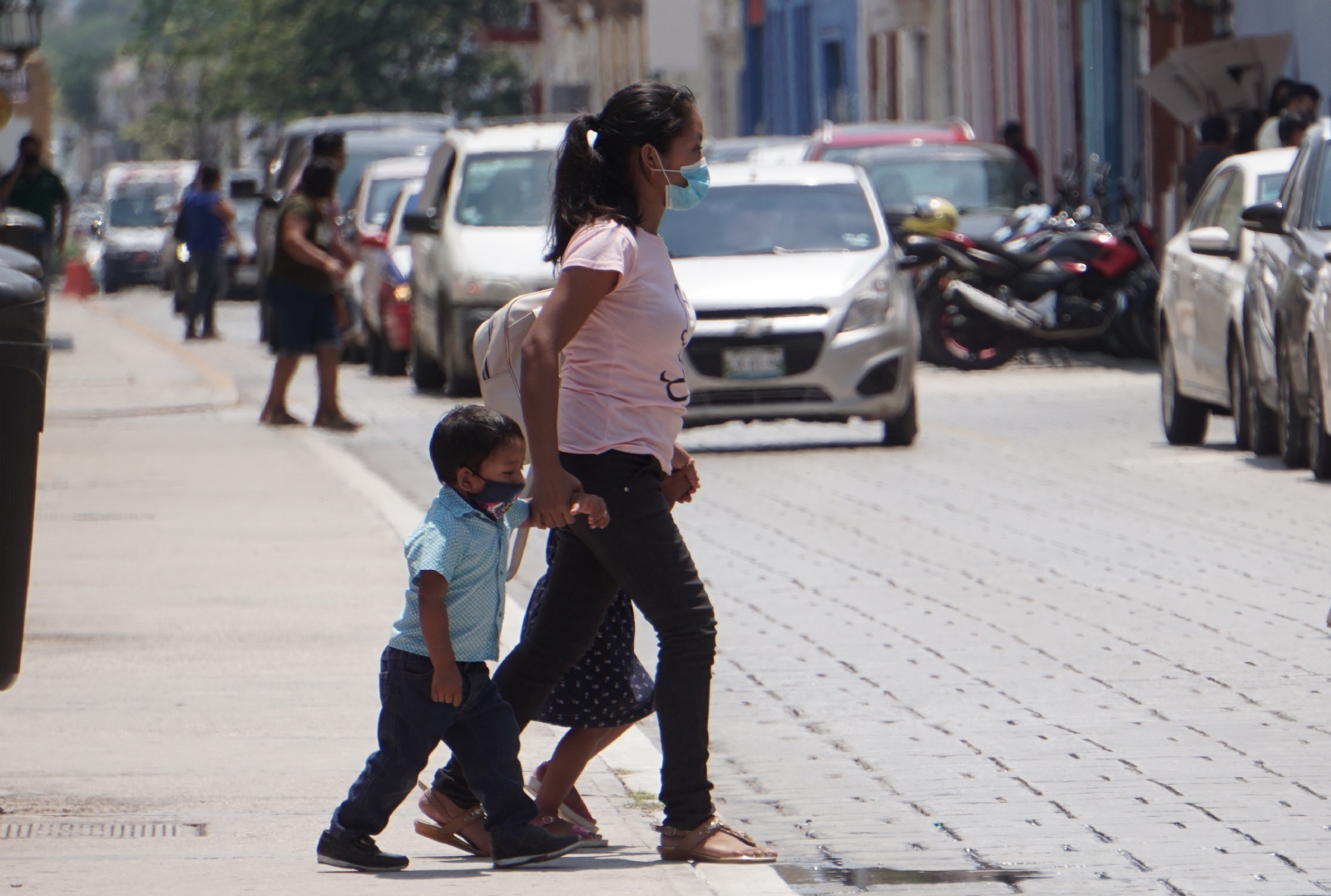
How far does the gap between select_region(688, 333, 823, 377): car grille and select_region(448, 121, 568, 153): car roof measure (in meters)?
5.61

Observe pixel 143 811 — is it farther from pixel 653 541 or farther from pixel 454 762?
pixel 653 541

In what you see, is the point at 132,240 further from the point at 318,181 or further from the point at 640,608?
the point at 640,608

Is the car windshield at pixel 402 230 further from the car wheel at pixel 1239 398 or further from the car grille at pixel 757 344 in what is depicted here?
the car wheel at pixel 1239 398

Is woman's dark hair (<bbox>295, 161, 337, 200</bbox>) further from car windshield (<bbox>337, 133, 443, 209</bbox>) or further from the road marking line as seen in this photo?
car windshield (<bbox>337, 133, 443, 209</bbox>)

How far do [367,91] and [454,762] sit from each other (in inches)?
2072

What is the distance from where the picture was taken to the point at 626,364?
18.0 ft

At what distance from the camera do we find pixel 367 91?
5741cm

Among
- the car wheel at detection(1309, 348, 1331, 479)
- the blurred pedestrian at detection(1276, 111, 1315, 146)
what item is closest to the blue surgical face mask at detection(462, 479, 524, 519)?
the car wheel at detection(1309, 348, 1331, 479)

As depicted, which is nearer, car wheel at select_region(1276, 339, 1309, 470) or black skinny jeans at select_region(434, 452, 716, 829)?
black skinny jeans at select_region(434, 452, 716, 829)

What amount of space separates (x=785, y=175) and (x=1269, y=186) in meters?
3.19

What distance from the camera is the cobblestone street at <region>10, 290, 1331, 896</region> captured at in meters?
5.83

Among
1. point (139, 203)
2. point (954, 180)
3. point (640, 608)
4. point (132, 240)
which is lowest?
point (132, 240)

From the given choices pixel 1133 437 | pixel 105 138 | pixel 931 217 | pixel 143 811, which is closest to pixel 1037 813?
pixel 143 811

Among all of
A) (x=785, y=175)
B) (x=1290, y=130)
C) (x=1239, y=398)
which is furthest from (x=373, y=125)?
(x=1239, y=398)
